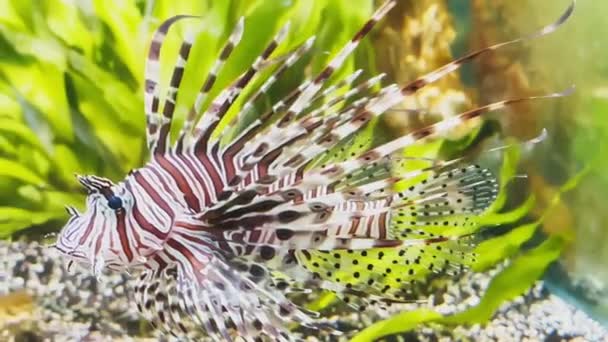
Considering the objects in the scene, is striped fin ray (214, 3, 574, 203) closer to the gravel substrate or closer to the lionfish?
the lionfish

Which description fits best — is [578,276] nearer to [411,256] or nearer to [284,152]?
[411,256]

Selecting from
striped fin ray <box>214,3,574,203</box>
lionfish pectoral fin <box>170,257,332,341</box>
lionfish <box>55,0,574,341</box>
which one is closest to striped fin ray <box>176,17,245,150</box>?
lionfish <box>55,0,574,341</box>

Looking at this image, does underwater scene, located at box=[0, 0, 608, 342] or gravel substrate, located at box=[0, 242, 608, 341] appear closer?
underwater scene, located at box=[0, 0, 608, 342]

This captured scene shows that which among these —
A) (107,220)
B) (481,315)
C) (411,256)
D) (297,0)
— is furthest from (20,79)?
(481,315)

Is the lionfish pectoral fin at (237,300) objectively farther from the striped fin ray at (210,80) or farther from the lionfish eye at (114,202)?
the striped fin ray at (210,80)

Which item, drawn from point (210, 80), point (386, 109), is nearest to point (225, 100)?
point (210, 80)

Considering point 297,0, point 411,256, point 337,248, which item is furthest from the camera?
point 297,0

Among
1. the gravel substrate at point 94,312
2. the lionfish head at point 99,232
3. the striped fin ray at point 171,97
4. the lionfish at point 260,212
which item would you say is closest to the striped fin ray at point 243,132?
the lionfish at point 260,212
